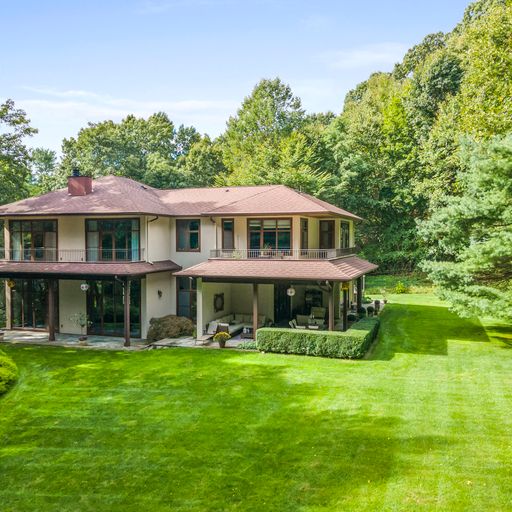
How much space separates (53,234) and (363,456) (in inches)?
748

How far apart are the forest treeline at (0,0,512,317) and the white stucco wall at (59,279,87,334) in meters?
11.2

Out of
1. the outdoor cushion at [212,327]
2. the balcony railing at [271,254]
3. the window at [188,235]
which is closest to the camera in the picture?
the balcony railing at [271,254]

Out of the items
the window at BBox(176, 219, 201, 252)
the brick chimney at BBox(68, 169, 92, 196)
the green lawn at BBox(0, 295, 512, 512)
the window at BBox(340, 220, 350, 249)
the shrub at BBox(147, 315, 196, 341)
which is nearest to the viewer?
the green lawn at BBox(0, 295, 512, 512)

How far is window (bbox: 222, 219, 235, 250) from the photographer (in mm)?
22359

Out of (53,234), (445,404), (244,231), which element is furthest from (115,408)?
(53,234)

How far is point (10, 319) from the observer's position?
23.3 m

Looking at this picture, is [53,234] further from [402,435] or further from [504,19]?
[504,19]

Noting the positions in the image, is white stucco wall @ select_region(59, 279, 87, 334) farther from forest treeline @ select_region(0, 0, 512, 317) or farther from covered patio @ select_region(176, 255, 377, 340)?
forest treeline @ select_region(0, 0, 512, 317)

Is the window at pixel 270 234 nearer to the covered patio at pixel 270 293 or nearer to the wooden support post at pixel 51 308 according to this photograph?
the covered patio at pixel 270 293

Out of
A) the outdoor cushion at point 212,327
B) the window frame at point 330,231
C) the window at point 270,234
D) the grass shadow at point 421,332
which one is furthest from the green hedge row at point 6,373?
the window frame at point 330,231

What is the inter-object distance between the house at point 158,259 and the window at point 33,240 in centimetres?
5

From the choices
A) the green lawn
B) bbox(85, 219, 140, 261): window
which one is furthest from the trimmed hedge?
bbox(85, 219, 140, 261): window

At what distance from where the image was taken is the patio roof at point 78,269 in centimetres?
1994

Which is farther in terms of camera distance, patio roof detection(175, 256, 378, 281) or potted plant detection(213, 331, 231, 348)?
potted plant detection(213, 331, 231, 348)
